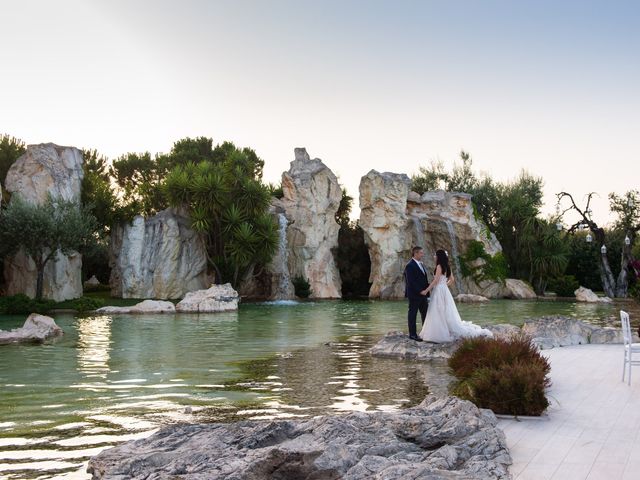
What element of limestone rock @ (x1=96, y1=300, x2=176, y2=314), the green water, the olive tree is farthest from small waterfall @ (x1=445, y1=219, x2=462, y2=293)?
the green water

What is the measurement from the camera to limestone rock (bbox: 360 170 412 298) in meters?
45.6

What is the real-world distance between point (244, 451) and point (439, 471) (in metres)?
1.44

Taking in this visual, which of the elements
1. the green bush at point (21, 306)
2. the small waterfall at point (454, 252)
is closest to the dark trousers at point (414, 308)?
the green bush at point (21, 306)

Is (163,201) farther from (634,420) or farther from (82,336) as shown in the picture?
(634,420)

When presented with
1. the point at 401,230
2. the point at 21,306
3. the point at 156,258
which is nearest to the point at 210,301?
the point at 21,306

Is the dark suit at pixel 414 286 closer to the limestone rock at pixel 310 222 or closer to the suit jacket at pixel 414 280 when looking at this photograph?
the suit jacket at pixel 414 280

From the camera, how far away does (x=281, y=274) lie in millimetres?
42688

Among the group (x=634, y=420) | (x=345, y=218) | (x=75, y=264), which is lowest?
(x=634, y=420)

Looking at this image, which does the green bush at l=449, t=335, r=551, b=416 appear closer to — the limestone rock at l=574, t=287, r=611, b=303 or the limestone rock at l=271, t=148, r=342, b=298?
the limestone rock at l=574, t=287, r=611, b=303

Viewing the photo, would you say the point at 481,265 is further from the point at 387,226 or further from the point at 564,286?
the point at 387,226

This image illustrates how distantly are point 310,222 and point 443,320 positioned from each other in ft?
106

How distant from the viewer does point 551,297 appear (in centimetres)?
4375

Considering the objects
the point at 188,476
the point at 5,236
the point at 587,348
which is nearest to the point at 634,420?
the point at 188,476

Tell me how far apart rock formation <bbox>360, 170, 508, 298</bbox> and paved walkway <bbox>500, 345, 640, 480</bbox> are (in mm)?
35608
